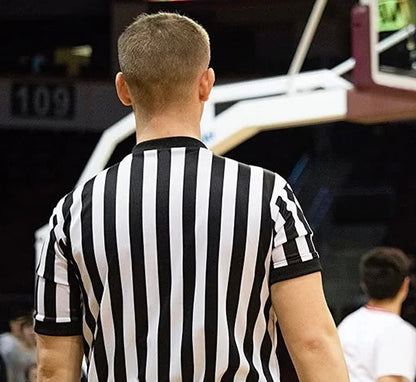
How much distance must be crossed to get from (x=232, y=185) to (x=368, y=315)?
2488mm

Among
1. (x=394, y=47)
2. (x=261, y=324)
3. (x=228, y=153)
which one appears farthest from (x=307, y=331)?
(x=228, y=153)

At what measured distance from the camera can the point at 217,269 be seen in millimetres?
1892

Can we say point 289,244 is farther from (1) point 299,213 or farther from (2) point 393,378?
(2) point 393,378

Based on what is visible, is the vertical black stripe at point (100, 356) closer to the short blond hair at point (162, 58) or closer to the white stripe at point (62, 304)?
the white stripe at point (62, 304)

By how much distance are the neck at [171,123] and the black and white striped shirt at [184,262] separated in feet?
0.06

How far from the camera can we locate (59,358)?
1.98 metres

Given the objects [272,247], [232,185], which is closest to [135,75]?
[232,185]

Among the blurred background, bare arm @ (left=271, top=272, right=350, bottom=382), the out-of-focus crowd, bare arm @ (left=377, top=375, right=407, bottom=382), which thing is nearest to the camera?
bare arm @ (left=271, top=272, right=350, bottom=382)

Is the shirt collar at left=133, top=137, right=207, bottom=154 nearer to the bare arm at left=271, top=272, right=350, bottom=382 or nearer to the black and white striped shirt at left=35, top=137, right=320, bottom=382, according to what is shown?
the black and white striped shirt at left=35, top=137, right=320, bottom=382

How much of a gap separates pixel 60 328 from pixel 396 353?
240cm

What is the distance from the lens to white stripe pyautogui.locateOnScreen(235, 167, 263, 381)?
1891 mm

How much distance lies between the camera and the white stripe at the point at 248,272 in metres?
1.89

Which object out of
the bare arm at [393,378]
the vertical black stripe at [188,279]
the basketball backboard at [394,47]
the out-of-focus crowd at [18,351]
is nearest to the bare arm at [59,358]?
the vertical black stripe at [188,279]

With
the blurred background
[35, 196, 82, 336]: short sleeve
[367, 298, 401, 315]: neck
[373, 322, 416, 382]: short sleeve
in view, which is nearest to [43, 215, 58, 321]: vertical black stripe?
[35, 196, 82, 336]: short sleeve
